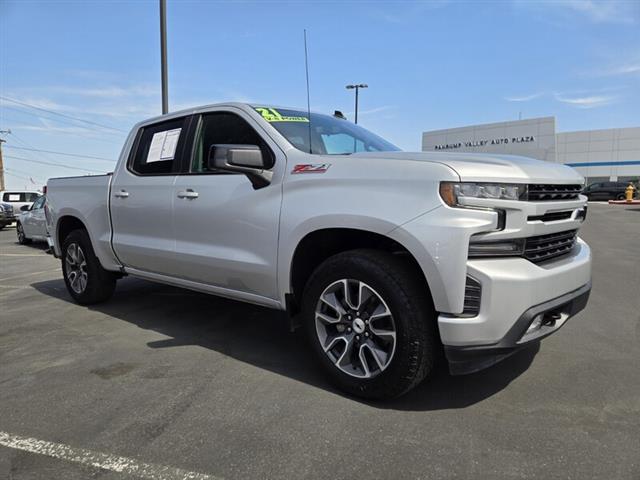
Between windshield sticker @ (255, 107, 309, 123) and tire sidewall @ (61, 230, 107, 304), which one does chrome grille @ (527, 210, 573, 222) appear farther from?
tire sidewall @ (61, 230, 107, 304)

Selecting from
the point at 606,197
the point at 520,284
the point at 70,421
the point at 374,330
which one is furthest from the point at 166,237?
the point at 606,197

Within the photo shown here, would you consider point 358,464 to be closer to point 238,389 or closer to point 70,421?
point 238,389

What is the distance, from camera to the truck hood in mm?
2603

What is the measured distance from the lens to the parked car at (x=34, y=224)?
1265 centimetres

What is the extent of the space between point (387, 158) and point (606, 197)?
41.6 m

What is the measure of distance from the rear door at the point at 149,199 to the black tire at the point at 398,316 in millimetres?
1913

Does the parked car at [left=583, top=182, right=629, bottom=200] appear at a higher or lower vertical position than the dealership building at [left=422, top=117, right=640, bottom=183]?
lower

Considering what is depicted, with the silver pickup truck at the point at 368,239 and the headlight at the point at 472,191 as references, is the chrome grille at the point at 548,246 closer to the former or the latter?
the silver pickup truck at the point at 368,239

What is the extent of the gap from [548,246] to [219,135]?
2.63 m

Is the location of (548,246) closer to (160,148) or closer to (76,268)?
(160,148)

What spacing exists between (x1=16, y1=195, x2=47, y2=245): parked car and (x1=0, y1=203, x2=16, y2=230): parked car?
6.79m

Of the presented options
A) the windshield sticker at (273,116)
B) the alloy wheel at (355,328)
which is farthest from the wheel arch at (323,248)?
the windshield sticker at (273,116)

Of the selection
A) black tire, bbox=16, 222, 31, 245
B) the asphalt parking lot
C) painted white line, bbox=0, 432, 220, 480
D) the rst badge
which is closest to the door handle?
the rst badge

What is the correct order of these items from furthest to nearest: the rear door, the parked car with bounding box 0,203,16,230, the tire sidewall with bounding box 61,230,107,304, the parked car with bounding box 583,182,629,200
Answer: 1. the parked car with bounding box 583,182,629,200
2. the parked car with bounding box 0,203,16,230
3. the tire sidewall with bounding box 61,230,107,304
4. the rear door
